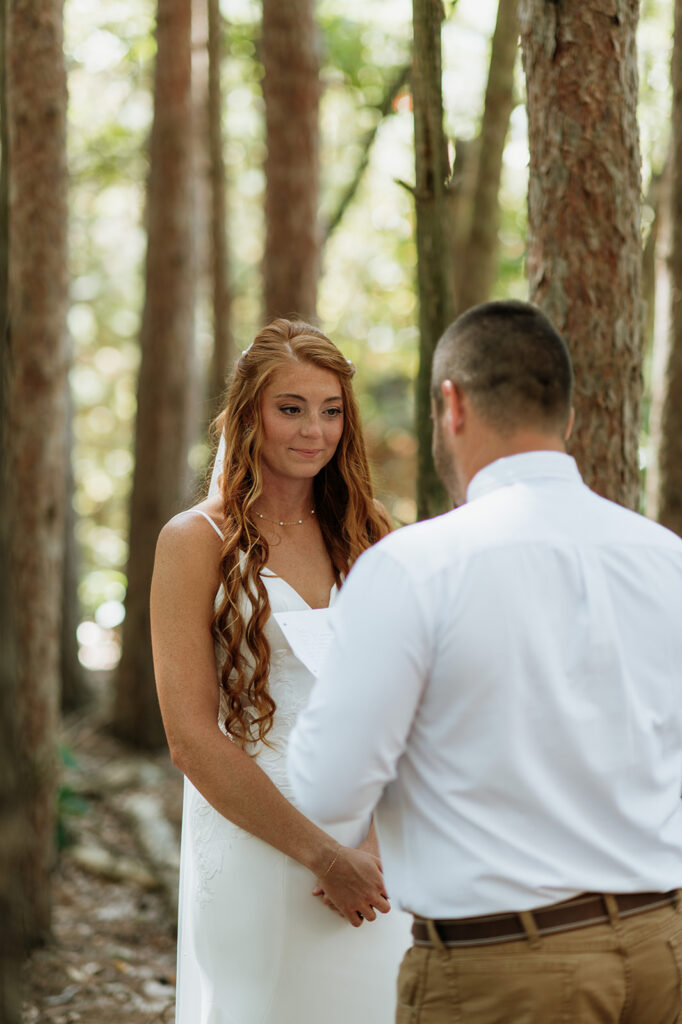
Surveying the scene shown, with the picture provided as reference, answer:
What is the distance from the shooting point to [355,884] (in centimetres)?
275

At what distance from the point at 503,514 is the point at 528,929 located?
2.28 ft

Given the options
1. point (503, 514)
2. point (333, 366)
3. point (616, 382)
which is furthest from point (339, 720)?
point (616, 382)

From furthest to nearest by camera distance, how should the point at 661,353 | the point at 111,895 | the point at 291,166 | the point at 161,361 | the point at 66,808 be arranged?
the point at 161,361
the point at 291,166
the point at 66,808
the point at 111,895
the point at 661,353

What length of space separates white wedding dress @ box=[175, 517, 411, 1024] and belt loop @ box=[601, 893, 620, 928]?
931 millimetres

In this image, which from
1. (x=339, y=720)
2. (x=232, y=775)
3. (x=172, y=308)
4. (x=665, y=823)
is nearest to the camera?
(x=339, y=720)

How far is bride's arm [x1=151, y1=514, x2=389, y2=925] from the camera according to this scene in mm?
2746

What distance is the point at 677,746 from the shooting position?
2041 millimetres

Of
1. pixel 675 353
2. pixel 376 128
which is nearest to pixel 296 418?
pixel 675 353

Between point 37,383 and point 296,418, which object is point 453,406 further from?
point 37,383

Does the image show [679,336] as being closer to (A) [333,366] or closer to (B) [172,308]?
(A) [333,366]

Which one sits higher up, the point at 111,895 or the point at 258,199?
the point at 258,199

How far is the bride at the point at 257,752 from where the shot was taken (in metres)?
2.79

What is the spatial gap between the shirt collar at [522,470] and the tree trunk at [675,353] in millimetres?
4750

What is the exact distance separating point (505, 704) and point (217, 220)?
426 inches
